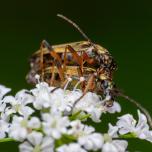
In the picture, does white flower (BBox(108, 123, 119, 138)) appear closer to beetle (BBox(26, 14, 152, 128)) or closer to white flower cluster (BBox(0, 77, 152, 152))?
white flower cluster (BBox(0, 77, 152, 152))

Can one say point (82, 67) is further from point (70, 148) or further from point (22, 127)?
point (70, 148)

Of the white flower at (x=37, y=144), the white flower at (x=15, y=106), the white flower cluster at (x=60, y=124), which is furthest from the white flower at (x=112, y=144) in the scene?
the white flower at (x=15, y=106)

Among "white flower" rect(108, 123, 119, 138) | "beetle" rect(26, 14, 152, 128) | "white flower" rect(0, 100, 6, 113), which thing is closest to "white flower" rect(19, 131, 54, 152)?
"white flower" rect(108, 123, 119, 138)

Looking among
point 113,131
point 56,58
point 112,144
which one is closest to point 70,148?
point 112,144

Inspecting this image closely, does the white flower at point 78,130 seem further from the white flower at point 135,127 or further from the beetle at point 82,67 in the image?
the beetle at point 82,67

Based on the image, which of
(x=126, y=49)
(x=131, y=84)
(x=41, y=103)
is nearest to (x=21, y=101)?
(x=41, y=103)

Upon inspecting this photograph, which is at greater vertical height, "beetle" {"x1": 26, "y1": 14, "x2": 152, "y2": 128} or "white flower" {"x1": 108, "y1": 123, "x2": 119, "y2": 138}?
"beetle" {"x1": 26, "y1": 14, "x2": 152, "y2": 128}

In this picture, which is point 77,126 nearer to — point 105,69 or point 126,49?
point 105,69

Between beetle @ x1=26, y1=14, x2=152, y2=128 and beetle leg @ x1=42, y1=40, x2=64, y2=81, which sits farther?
beetle leg @ x1=42, y1=40, x2=64, y2=81

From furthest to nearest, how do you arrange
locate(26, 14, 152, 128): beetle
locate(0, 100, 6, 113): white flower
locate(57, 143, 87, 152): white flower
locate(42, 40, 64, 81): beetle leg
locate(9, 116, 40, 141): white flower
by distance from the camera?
locate(42, 40, 64, 81): beetle leg → locate(26, 14, 152, 128): beetle → locate(0, 100, 6, 113): white flower → locate(9, 116, 40, 141): white flower → locate(57, 143, 87, 152): white flower
